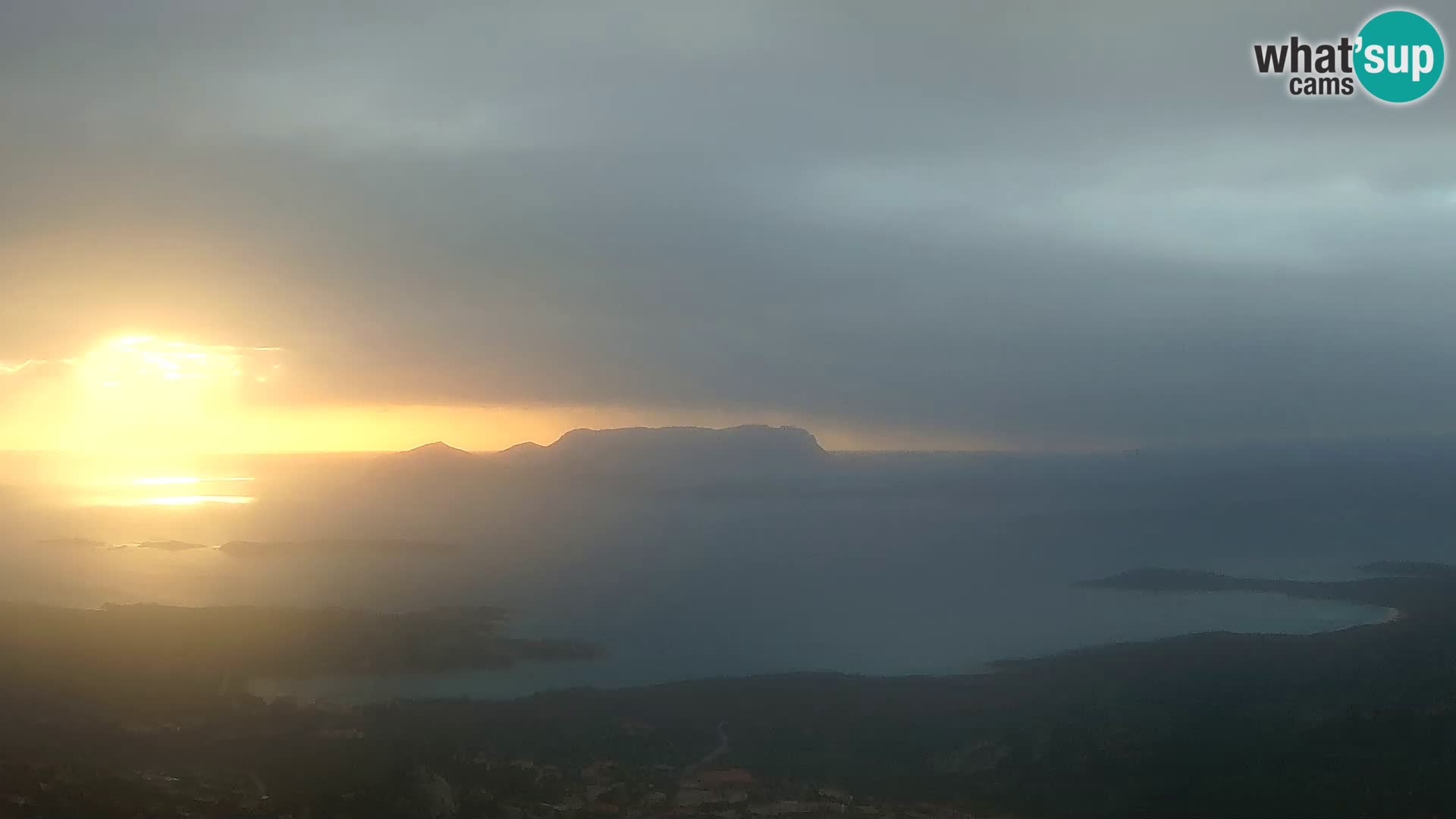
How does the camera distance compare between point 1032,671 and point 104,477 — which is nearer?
point 1032,671

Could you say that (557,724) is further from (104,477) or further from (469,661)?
(104,477)

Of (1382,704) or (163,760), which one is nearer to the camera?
(163,760)

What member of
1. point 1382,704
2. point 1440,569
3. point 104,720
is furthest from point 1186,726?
point 1440,569

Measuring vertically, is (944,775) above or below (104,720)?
below

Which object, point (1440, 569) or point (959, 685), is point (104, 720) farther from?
point (1440, 569)


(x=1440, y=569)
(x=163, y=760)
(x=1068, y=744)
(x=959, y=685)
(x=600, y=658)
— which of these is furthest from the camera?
(x=1440, y=569)

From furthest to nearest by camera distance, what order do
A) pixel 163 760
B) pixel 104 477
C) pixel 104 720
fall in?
pixel 104 477, pixel 104 720, pixel 163 760

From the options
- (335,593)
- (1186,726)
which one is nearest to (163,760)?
(335,593)

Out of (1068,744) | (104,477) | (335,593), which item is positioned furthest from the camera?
(104,477)

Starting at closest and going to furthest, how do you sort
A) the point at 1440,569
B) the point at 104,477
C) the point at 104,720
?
the point at 104,720 → the point at 1440,569 → the point at 104,477
